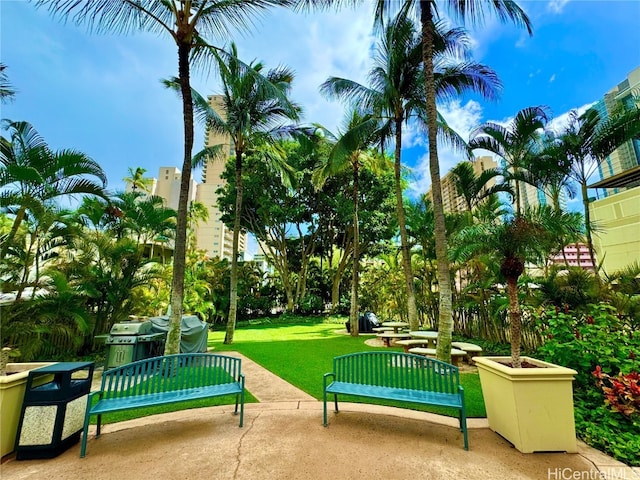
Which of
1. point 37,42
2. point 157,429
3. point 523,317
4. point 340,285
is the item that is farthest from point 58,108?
point 340,285

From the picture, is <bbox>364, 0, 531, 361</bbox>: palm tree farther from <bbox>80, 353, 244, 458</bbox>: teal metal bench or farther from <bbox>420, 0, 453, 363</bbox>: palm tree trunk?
<bbox>80, 353, 244, 458</bbox>: teal metal bench

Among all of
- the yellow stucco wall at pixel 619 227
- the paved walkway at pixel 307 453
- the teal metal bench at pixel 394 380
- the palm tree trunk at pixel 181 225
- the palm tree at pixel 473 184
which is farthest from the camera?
the yellow stucco wall at pixel 619 227

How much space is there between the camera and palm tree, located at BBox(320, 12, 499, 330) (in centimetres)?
813

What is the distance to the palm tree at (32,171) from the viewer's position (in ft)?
16.9

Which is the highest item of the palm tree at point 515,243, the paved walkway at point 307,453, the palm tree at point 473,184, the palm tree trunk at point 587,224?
the palm tree at point 473,184

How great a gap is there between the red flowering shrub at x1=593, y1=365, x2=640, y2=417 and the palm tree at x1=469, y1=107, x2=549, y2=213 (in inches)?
277

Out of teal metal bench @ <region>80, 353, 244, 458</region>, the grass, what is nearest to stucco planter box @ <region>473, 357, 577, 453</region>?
the grass

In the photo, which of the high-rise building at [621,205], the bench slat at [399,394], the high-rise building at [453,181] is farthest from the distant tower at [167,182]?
the bench slat at [399,394]

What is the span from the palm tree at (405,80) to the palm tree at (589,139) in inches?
112

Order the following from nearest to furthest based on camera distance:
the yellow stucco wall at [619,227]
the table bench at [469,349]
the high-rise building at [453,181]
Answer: the table bench at [469,349] → the high-rise building at [453,181] → the yellow stucco wall at [619,227]

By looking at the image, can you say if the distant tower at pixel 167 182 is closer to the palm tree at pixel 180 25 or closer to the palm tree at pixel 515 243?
the palm tree at pixel 180 25

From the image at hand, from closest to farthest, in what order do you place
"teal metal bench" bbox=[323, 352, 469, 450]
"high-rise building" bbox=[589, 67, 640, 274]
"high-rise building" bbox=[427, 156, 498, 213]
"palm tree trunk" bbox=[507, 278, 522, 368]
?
"teal metal bench" bbox=[323, 352, 469, 450] → "palm tree trunk" bbox=[507, 278, 522, 368] → "high-rise building" bbox=[589, 67, 640, 274] → "high-rise building" bbox=[427, 156, 498, 213]

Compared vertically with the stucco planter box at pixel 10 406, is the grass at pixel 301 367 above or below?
below

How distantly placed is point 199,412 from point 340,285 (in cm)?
1949
